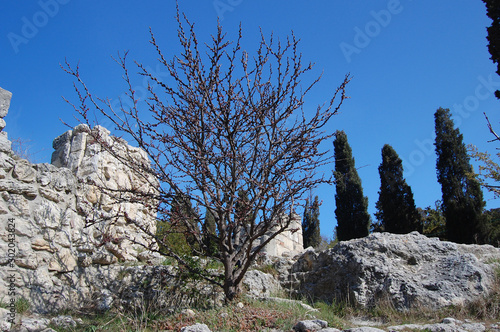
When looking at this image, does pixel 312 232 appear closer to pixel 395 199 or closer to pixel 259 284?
pixel 395 199

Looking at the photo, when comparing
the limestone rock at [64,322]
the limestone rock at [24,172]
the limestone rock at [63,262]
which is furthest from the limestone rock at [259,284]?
the limestone rock at [24,172]

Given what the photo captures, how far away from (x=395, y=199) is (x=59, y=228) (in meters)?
11.3

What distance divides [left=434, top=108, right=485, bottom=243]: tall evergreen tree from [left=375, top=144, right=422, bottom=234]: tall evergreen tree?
1.12 m

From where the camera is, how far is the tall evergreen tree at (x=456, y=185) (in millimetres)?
12281

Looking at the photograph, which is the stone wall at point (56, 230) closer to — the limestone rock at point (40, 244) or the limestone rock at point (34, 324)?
the limestone rock at point (40, 244)

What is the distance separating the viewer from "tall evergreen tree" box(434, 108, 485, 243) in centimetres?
1228

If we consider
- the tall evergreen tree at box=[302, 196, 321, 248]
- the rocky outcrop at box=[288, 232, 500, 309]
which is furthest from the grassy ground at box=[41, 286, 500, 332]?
the tall evergreen tree at box=[302, 196, 321, 248]

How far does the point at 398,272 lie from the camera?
594cm

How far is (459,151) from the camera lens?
44.8 feet

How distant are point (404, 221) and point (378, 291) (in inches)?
319

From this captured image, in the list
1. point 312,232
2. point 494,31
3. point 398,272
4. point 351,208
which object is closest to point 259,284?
point 398,272

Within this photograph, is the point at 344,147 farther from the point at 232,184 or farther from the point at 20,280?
the point at 20,280

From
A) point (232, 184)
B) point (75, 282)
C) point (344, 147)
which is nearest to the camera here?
point (232, 184)

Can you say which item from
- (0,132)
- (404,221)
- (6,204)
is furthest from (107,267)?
(404,221)
